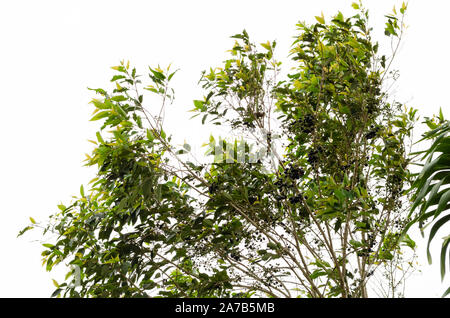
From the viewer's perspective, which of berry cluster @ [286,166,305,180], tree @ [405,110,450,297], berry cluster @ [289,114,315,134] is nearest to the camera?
tree @ [405,110,450,297]

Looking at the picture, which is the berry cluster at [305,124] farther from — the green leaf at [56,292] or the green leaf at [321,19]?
the green leaf at [56,292]

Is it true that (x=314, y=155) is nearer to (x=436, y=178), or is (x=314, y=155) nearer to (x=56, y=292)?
(x=436, y=178)

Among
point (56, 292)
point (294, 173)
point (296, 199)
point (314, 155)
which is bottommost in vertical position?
point (56, 292)

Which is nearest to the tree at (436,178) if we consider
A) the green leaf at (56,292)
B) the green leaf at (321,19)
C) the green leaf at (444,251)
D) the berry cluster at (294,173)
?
the green leaf at (444,251)

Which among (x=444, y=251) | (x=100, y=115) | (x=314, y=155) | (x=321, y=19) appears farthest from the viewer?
(x=321, y=19)

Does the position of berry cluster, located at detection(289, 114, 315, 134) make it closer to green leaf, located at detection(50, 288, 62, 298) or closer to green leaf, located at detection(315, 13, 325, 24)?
green leaf, located at detection(315, 13, 325, 24)

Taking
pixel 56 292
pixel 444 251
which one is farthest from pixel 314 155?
pixel 56 292

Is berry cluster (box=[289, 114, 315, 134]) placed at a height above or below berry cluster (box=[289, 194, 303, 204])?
above

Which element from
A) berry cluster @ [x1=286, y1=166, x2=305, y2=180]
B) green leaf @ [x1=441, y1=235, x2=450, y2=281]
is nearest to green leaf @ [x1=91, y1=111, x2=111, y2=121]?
berry cluster @ [x1=286, y1=166, x2=305, y2=180]

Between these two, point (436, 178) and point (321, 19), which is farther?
point (321, 19)

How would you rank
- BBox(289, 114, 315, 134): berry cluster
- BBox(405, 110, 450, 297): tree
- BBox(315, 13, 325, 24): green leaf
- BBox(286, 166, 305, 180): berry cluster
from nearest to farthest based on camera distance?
BBox(405, 110, 450, 297): tree, BBox(286, 166, 305, 180): berry cluster, BBox(289, 114, 315, 134): berry cluster, BBox(315, 13, 325, 24): green leaf

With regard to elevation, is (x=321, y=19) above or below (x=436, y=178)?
above

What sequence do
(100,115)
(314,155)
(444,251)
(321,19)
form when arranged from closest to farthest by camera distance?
(444,251)
(100,115)
(314,155)
(321,19)

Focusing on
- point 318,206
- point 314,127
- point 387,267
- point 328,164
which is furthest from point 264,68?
point 387,267
